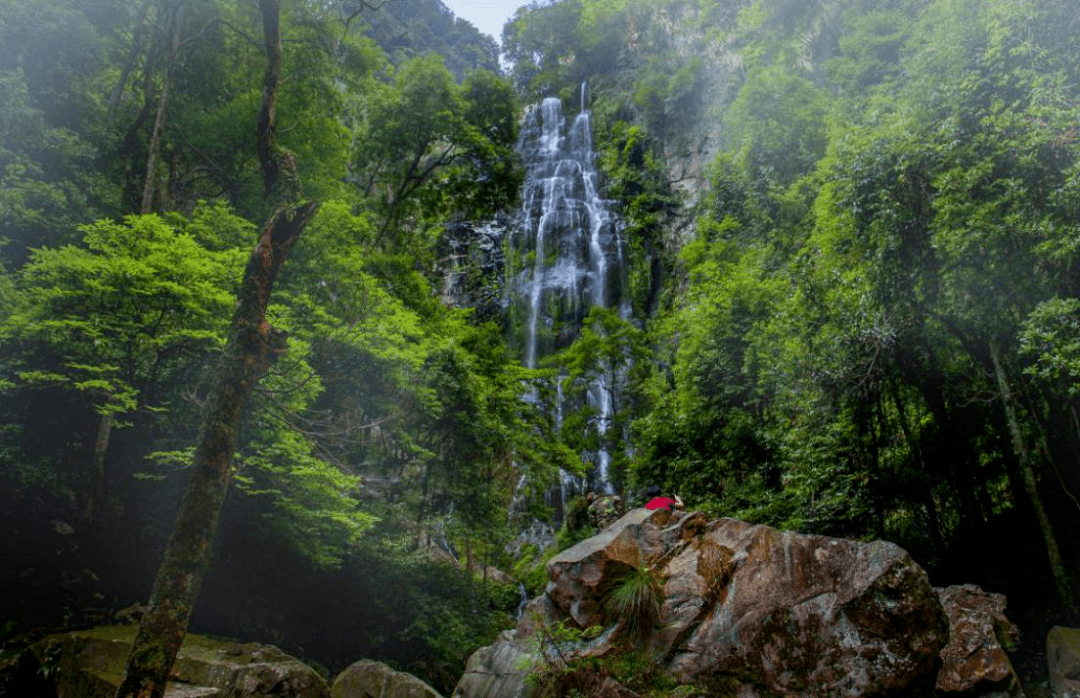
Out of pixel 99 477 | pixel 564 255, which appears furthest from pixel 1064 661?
pixel 564 255

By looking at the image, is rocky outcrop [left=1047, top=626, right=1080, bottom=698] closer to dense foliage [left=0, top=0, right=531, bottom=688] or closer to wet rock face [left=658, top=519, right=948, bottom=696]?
wet rock face [left=658, top=519, right=948, bottom=696]

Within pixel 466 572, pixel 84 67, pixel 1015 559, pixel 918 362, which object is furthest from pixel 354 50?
pixel 1015 559

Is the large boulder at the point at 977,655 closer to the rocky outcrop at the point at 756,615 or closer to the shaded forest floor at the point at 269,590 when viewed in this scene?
the rocky outcrop at the point at 756,615

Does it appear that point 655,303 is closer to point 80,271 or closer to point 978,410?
point 978,410

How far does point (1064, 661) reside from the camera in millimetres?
7145

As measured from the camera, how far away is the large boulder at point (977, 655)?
22.0 ft

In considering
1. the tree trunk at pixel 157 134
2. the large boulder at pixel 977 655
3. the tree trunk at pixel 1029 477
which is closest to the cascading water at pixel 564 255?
the tree trunk at pixel 1029 477

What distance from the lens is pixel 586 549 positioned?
768 centimetres

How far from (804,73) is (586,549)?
2372cm

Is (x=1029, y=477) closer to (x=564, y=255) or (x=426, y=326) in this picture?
(x=426, y=326)

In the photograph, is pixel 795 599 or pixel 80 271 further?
pixel 80 271

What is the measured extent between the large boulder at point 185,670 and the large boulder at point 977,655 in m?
8.13

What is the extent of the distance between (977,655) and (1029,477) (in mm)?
2868

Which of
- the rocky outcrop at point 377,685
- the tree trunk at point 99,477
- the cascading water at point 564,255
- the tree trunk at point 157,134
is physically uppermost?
the cascading water at point 564,255
